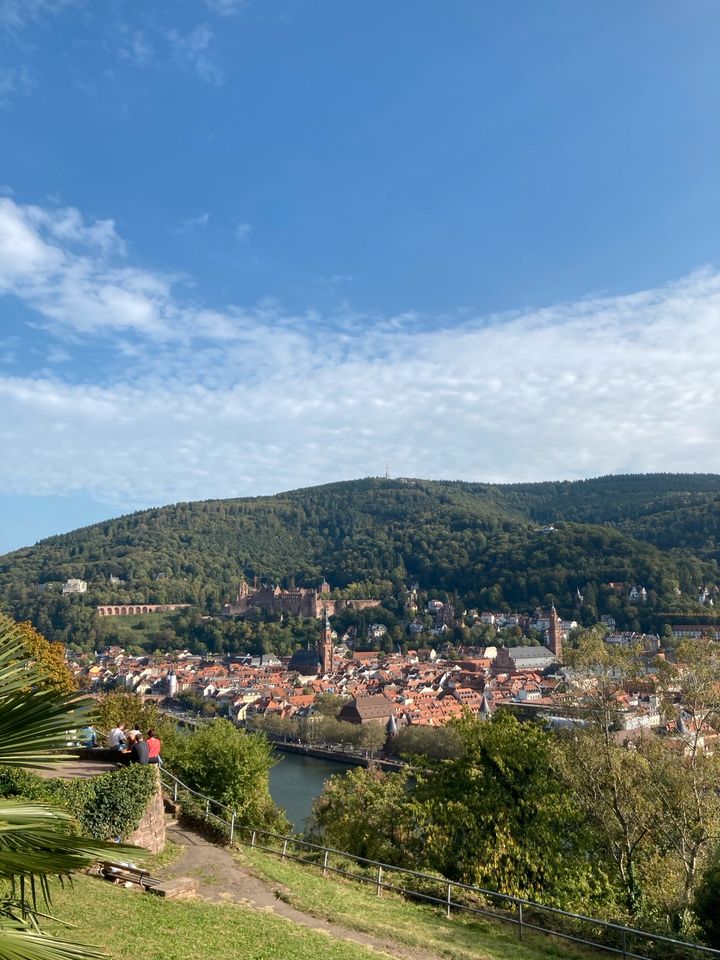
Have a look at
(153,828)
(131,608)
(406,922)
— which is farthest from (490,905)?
(131,608)

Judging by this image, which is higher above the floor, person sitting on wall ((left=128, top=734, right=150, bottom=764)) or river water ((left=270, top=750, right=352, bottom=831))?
person sitting on wall ((left=128, top=734, right=150, bottom=764))

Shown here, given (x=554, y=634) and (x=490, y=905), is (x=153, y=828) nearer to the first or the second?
(x=490, y=905)

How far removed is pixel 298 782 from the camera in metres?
39.3

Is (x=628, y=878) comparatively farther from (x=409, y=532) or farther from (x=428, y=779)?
(x=409, y=532)

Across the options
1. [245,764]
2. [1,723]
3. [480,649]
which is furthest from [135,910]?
[480,649]

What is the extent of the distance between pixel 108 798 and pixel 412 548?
13516 cm

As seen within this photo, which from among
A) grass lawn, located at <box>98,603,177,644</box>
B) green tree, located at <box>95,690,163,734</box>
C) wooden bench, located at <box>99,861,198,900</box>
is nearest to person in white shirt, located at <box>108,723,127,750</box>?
wooden bench, located at <box>99,861,198,900</box>

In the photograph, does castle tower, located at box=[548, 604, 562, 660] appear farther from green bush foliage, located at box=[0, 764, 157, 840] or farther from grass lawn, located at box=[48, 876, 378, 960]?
grass lawn, located at box=[48, 876, 378, 960]

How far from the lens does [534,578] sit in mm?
111938

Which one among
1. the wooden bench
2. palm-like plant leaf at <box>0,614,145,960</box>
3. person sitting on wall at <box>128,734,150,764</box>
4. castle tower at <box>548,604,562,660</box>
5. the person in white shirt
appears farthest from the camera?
castle tower at <box>548,604,562,660</box>

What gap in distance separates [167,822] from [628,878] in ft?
25.6

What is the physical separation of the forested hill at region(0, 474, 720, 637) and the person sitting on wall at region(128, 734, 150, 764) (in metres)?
88.2

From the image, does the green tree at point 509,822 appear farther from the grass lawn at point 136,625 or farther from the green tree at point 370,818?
the grass lawn at point 136,625

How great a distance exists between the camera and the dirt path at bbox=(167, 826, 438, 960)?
7.27 m
